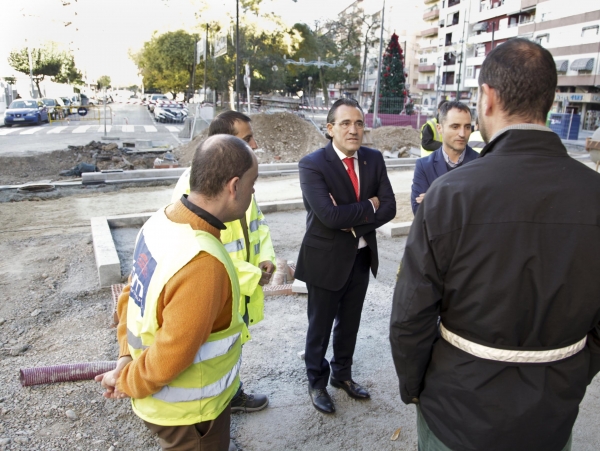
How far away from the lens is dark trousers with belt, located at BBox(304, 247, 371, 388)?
3.23 meters

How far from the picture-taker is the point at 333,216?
3.08 metres

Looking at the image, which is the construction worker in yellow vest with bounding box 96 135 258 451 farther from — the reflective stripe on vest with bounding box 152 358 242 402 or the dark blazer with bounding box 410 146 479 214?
the dark blazer with bounding box 410 146 479 214

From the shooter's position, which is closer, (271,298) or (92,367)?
(92,367)

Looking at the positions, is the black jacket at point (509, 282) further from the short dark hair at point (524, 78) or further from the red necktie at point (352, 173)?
the red necktie at point (352, 173)

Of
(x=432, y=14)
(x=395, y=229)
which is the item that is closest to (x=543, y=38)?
(x=432, y=14)

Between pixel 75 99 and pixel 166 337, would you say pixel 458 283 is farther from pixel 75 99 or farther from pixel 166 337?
pixel 75 99

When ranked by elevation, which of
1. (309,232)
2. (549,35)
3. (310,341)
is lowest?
(310,341)

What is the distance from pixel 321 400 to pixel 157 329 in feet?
6.10

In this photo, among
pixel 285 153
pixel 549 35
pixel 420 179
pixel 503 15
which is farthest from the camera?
pixel 503 15

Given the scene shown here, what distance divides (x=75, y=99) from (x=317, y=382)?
50472 mm

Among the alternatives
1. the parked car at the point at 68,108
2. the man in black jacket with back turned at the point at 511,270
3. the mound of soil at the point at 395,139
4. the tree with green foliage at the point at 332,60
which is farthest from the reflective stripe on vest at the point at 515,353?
the tree with green foliage at the point at 332,60

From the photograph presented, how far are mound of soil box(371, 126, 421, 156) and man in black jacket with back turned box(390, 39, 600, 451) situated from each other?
17.8 m

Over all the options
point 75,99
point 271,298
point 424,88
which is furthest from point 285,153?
point 424,88

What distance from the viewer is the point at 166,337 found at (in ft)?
5.38
